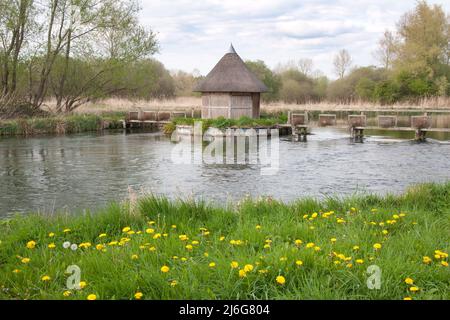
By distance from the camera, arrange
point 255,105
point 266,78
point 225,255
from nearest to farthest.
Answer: point 225,255 < point 255,105 < point 266,78

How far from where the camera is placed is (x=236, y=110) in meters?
30.3

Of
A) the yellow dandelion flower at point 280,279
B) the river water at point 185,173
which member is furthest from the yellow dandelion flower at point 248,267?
the river water at point 185,173

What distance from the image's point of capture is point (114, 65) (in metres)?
35.3

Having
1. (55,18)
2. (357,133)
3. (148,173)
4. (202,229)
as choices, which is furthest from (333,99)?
(202,229)

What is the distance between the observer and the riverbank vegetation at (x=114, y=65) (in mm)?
31719

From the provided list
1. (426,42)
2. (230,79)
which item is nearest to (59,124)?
(230,79)

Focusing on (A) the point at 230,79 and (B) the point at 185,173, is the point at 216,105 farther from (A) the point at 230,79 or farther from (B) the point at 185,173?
(B) the point at 185,173

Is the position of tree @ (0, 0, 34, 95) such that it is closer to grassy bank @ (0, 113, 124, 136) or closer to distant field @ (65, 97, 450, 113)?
grassy bank @ (0, 113, 124, 136)

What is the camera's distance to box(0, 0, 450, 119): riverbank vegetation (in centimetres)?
3172

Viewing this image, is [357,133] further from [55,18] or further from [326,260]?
[326,260]

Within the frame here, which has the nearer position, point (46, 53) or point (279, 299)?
point (279, 299)

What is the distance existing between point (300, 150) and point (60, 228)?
16593 mm

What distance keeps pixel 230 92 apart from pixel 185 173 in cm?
1563

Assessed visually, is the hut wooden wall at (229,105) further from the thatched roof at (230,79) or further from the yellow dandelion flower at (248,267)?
the yellow dandelion flower at (248,267)
